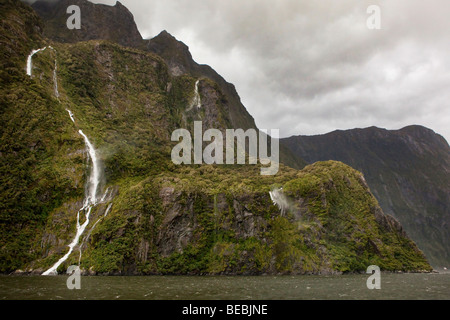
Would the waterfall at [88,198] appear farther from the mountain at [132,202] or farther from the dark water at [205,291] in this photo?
the dark water at [205,291]

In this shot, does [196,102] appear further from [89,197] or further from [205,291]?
[205,291]

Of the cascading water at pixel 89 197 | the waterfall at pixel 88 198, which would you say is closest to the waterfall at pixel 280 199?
the cascading water at pixel 89 197

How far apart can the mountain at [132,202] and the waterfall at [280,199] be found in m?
0.40

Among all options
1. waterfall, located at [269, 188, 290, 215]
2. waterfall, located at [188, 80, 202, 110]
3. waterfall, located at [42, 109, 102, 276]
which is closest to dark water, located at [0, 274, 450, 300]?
waterfall, located at [42, 109, 102, 276]

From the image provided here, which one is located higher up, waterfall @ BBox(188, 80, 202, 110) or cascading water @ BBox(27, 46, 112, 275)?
waterfall @ BBox(188, 80, 202, 110)

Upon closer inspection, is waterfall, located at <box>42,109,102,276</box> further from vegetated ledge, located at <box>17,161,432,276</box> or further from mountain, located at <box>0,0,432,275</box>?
vegetated ledge, located at <box>17,161,432,276</box>

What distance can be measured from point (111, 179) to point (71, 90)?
53.2m

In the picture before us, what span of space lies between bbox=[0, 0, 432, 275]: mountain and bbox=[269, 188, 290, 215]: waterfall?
403 millimetres

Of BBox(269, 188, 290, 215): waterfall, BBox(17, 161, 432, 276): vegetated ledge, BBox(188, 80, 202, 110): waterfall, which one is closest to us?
BBox(17, 161, 432, 276): vegetated ledge

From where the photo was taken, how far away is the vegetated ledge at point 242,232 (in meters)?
90.0

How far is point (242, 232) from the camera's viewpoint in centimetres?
10431

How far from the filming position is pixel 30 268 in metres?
79.5

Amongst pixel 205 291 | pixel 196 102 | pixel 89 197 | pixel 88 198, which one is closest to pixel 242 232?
pixel 89 197

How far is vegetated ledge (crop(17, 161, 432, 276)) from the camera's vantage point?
90.0 metres
